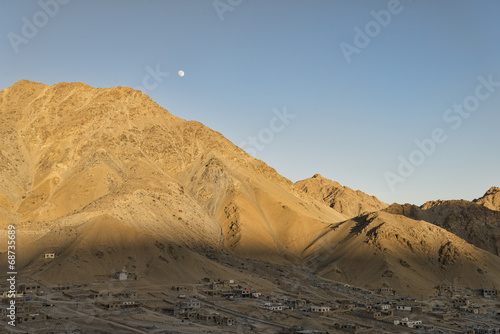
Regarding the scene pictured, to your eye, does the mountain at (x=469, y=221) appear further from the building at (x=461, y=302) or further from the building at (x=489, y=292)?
the building at (x=461, y=302)

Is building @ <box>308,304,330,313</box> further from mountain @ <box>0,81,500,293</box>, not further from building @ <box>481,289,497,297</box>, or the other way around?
building @ <box>481,289,497,297</box>

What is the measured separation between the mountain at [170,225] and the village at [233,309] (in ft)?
26.2

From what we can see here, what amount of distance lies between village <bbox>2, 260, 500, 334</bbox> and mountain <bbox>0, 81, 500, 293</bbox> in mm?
7990

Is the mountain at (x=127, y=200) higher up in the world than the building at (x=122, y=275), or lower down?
higher up

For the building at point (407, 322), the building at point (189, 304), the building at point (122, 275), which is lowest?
the building at point (407, 322)

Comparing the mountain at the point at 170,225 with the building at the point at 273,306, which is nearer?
the building at the point at 273,306

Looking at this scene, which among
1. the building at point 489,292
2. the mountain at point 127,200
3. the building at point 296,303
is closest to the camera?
the building at point 296,303

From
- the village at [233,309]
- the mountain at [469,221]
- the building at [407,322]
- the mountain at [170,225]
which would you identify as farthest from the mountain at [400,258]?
the building at [407,322]

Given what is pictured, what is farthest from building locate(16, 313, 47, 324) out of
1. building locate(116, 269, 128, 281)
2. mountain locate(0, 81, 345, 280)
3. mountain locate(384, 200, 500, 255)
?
mountain locate(384, 200, 500, 255)

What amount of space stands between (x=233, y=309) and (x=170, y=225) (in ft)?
191

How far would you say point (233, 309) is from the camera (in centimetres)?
9362

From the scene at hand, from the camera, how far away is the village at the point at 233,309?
78.1m

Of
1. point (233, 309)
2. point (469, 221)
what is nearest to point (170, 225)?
point (233, 309)

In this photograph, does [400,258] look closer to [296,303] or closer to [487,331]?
[296,303]
